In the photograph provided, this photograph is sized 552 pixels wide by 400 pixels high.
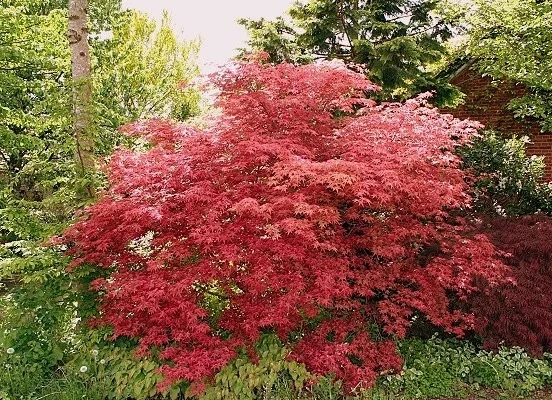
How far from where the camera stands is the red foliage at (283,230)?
13.1 ft

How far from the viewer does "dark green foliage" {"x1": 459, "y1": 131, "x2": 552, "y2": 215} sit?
787cm

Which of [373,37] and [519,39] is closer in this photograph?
[519,39]

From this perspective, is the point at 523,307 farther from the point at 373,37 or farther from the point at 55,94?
the point at 373,37

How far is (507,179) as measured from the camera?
7.91m

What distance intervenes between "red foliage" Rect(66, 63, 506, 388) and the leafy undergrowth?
17 cm

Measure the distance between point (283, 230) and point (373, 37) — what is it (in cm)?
768

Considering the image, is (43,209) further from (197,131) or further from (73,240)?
(197,131)

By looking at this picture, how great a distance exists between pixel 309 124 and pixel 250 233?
1232 millimetres

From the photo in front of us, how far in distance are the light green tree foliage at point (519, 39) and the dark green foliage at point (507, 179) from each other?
1.29 meters

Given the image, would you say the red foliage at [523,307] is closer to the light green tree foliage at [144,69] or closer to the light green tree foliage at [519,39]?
the light green tree foliage at [519,39]

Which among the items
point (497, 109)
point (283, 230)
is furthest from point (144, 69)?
point (283, 230)

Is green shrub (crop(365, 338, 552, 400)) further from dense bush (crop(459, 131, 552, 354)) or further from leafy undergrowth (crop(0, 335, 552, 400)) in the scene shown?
dense bush (crop(459, 131, 552, 354))

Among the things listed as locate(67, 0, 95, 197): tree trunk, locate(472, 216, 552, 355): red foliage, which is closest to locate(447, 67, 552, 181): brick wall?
locate(472, 216, 552, 355): red foliage

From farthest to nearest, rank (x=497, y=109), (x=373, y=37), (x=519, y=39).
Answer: (x=497, y=109) → (x=373, y=37) → (x=519, y=39)
